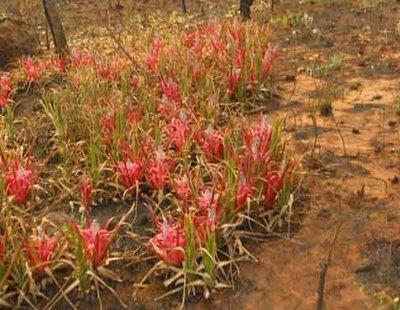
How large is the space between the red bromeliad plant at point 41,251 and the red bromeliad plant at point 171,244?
646mm

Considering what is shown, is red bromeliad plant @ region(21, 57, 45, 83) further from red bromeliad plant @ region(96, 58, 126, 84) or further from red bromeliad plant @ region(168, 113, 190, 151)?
red bromeliad plant @ region(168, 113, 190, 151)

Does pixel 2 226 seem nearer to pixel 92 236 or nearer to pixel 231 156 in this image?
pixel 92 236

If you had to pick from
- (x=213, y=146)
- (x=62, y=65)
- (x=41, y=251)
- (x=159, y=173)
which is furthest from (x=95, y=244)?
(x=62, y=65)

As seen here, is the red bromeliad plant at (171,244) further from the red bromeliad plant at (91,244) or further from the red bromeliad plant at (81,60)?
the red bromeliad plant at (81,60)

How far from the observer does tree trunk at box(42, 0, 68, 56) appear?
8703 mm

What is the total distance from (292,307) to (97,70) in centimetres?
465

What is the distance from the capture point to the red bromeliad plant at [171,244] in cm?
368

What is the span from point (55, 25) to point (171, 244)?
6.05 m

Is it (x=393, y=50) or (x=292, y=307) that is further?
(x=393, y=50)

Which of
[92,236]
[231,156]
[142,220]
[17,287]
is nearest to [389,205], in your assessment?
[231,156]

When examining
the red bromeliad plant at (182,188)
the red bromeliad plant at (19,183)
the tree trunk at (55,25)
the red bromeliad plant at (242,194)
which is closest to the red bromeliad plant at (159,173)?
the red bromeliad plant at (182,188)

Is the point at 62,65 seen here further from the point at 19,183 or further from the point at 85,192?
the point at 85,192

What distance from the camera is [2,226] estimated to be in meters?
4.16

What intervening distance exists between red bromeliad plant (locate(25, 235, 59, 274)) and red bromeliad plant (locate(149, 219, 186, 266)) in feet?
2.12
